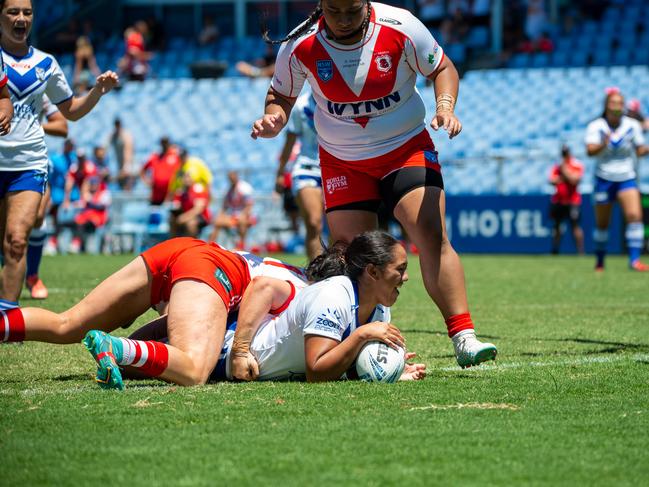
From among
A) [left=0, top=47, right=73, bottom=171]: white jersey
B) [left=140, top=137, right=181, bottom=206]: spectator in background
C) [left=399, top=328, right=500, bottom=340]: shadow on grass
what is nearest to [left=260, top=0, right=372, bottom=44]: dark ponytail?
[left=0, top=47, right=73, bottom=171]: white jersey

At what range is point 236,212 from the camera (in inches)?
929

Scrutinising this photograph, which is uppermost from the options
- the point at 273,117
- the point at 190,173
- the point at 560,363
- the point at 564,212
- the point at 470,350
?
the point at 273,117

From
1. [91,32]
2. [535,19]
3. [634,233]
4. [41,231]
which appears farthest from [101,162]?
[41,231]

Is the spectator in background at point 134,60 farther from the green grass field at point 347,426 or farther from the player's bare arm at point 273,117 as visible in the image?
the player's bare arm at point 273,117

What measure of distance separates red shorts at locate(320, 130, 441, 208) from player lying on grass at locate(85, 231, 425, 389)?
495 mm

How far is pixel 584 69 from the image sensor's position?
2780cm

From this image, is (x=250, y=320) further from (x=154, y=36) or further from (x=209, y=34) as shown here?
(x=154, y=36)

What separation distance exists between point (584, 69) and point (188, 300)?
23.8 metres

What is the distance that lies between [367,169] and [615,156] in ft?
31.8

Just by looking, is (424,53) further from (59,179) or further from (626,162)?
(59,179)

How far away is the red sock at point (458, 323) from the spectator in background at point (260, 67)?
24.3m

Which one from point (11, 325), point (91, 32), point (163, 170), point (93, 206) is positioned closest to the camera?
point (11, 325)

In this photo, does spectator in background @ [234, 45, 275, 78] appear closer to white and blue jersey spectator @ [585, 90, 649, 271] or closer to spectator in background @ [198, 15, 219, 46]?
spectator in background @ [198, 15, 219, 46]

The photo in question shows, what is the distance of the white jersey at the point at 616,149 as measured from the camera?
15.1 m
